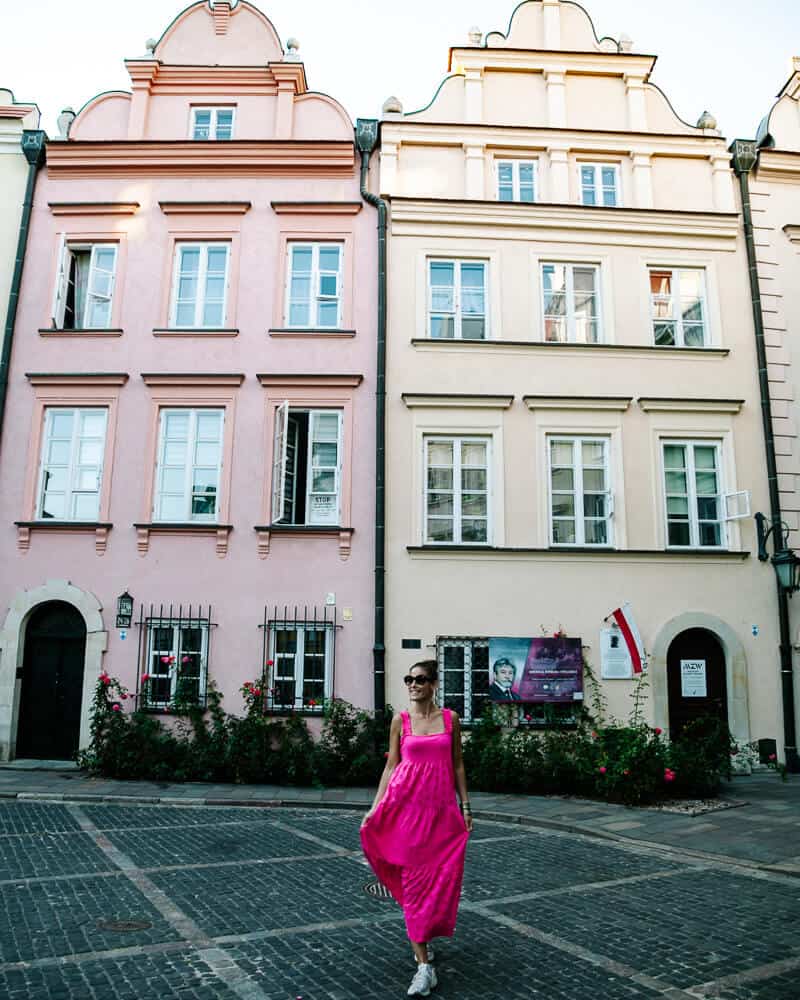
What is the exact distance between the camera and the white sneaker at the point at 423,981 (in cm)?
475

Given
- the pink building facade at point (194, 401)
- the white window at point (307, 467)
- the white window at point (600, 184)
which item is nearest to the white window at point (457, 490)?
the pink building facade at point (194, 401)

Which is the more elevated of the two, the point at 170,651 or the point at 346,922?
the point at 170,651

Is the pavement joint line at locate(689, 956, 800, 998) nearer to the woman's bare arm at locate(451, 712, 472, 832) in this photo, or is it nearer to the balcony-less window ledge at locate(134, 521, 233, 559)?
the woman's bare arm at locate(451, 712, 472, 832)

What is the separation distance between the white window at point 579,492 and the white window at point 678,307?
8.70 feet

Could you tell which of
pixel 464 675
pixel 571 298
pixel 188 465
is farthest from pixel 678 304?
pixel 188 465

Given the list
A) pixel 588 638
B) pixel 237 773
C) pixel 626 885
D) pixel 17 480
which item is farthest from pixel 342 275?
pixel 626 885

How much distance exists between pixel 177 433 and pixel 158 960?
1113 centimetres

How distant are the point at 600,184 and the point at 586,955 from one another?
587 inches

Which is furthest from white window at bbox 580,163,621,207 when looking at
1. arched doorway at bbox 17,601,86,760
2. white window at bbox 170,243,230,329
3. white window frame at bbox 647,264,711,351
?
arched doorway at bbox 17,601,86,760

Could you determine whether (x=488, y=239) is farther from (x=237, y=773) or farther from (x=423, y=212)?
(x=237, y=773)

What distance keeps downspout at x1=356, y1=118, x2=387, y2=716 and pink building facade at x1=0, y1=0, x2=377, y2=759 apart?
212mm

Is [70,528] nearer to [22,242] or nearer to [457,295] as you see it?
[22,242]

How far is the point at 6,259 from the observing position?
632 inches

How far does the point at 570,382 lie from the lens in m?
15.4
